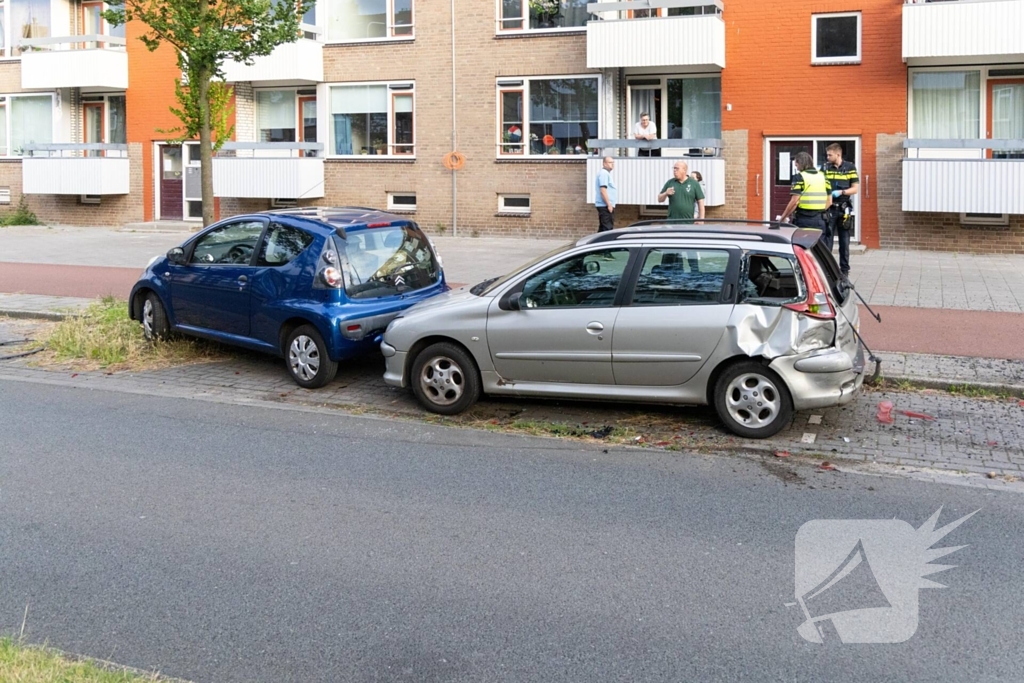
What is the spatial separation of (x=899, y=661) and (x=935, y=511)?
2.19 metres

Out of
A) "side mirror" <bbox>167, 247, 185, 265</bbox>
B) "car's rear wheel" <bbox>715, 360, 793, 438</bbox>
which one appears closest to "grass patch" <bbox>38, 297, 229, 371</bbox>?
"side mirror" <bbox>167, 247, 185, 265</bbox>

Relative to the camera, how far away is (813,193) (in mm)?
14023

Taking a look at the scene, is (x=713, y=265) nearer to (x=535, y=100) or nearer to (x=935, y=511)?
(x=935, y=511)

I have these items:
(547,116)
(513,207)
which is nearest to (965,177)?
(547,116)

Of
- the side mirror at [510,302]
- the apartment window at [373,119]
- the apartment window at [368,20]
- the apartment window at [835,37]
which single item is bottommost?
the side mirror at [510,302]

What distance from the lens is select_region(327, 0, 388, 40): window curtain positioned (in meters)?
26.1

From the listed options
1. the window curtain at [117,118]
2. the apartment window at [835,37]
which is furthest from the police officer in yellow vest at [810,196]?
the window curtain at [117,118]

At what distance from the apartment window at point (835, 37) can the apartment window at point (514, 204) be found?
6.82m

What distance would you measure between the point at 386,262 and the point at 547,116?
1494 centimetres

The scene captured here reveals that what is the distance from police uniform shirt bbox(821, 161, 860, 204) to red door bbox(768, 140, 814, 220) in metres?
7.88

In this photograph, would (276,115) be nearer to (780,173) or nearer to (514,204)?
(514,204)

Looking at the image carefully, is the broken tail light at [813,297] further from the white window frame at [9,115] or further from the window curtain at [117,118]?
the white window frame at [9,115]

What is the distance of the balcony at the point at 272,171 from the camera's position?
26.5m

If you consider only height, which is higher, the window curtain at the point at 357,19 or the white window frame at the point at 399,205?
the window curtain at the point at 357,19
